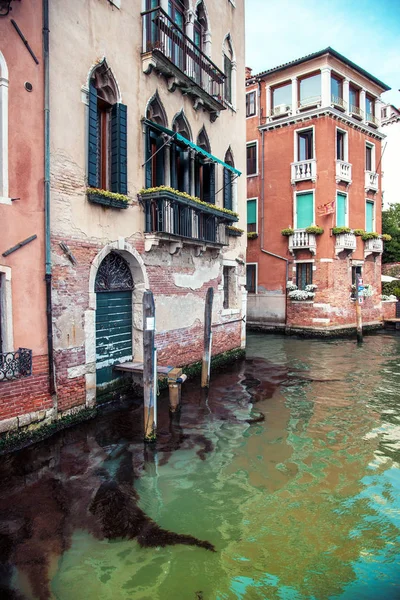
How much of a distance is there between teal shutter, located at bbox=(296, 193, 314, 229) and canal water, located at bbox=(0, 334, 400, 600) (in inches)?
429

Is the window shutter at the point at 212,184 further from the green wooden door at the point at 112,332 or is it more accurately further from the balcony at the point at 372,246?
the balcony at the point at 372,246

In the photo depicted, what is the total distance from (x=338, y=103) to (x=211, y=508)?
1675 cm

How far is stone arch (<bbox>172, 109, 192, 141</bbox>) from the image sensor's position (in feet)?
29.9

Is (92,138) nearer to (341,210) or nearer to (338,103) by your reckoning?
(341,210)

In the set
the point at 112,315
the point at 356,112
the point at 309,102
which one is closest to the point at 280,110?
the point at 309,102

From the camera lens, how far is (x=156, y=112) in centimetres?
849

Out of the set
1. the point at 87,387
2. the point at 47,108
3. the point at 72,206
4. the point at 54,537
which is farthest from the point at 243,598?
the point at 47,108

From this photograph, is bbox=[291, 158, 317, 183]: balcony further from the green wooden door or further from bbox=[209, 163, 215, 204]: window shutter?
the green wooden door

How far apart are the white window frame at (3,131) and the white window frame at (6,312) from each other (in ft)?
3.01

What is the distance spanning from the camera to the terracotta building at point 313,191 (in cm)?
1689

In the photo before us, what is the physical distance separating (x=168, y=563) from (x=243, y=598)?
0.66 metres

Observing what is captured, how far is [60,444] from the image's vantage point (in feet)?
19.1

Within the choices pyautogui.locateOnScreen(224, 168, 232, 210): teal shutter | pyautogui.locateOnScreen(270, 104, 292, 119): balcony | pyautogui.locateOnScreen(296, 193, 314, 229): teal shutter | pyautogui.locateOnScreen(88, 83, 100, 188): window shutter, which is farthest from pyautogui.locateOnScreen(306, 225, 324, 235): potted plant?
pyautogui.locateOnScreen(88, 83, 100, 188): window shutter

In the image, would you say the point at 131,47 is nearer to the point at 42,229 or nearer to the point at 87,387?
the point at 42,229
